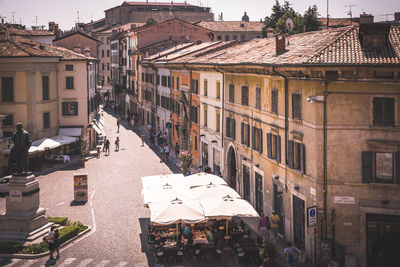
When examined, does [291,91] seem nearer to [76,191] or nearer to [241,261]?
[241,261]

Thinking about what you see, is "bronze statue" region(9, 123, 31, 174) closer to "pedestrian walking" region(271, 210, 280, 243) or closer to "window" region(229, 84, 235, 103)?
"pedestrian walking" region(271, 210, 280, 243)

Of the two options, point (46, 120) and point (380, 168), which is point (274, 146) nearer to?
point (380, 168)

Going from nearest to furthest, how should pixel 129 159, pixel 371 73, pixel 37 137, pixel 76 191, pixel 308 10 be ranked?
pixel 371 73 → pixel 76 191 → pixel 37 137 → pixel 129 159 → pixel 308 10

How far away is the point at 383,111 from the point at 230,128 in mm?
15364

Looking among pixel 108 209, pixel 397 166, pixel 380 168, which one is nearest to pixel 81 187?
pixel 108 209

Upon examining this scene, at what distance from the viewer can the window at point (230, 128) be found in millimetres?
35100

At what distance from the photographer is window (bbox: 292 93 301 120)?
24172 mm

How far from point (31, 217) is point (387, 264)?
15.6 metres

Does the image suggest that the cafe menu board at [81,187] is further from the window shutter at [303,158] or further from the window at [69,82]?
the window at [69,82]

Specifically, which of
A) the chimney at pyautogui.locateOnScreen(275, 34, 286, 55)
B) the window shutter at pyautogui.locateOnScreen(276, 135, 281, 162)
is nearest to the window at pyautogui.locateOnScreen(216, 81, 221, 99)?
the chimney at pyautogui.locateOnScreen(275, 34, 286, 55)

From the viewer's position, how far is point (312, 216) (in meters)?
21.1

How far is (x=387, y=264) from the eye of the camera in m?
21.8

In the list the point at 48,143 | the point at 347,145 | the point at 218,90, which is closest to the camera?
the point at 347,145

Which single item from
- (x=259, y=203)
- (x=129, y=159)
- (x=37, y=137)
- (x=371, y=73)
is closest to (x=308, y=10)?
(x=129, y=159)
